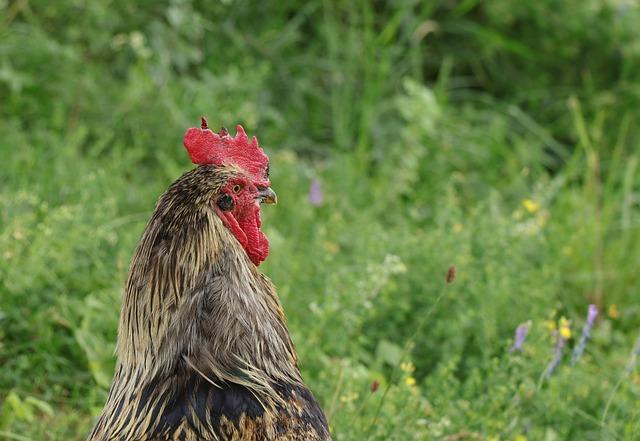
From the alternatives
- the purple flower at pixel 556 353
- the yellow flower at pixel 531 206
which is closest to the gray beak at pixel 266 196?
the purple flower at pixel 556 353

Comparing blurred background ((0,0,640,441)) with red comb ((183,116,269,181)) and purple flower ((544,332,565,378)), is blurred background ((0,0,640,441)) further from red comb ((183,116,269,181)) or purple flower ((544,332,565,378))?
red comb ((183,116,269,181))

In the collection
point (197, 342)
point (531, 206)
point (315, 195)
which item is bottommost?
point (197, 342)

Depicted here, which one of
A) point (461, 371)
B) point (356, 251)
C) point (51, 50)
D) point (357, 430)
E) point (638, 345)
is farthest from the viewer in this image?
point (51, 50)

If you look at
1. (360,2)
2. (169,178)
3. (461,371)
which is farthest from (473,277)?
(360,2)

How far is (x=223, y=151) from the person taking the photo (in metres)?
2.64

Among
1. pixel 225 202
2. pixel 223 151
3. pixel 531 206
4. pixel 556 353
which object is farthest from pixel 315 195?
pixel 225 202

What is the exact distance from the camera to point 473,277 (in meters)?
4.29

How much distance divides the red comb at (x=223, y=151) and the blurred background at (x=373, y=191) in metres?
0.74

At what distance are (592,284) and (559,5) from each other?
7.42 ft

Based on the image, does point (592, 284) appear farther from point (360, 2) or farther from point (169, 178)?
point (360, 2)

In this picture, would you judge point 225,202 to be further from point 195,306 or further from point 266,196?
point 195,306

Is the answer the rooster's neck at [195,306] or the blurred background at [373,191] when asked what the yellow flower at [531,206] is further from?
the rooster's neck at [195,306]

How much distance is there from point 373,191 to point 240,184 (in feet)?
9.54

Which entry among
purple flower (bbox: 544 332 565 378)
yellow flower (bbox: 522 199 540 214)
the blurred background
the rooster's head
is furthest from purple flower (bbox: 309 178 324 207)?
the rooster's head
